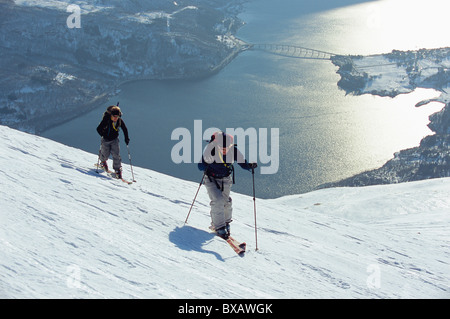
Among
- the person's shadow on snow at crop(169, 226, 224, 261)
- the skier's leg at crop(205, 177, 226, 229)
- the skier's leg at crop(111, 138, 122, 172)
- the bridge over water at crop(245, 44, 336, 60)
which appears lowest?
the person's shadow on snow at crop(169, 226, 224, 261)

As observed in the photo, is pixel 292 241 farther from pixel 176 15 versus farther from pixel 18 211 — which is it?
pixel 176 15

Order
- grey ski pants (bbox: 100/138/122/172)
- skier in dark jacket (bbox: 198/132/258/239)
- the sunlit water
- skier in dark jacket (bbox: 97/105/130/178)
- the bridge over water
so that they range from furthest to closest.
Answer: the bridge over water → the sunlit water → grey ski pants (bbox: 100/138/122/172) → skier in dark jacket (bbox: 97/105/130/178) → skier in dark jacket (bbox: 198/132/258/239)

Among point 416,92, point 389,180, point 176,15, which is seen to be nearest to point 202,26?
point 176,15

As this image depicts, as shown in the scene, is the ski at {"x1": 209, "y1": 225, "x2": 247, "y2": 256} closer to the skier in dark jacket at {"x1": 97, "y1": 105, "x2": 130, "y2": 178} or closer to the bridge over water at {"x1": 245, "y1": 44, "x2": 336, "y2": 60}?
the skier in dark jacket at {"x1": 97, "y1": 105, "x2": 130, "y2": 178}

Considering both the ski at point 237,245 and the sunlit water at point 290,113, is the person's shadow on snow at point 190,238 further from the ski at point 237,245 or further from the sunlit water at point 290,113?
the sunlit water at point 290,113

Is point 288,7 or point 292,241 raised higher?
point 288,7

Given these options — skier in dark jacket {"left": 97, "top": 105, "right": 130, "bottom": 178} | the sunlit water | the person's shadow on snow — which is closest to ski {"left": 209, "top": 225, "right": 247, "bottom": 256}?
the person's shadow on snow
